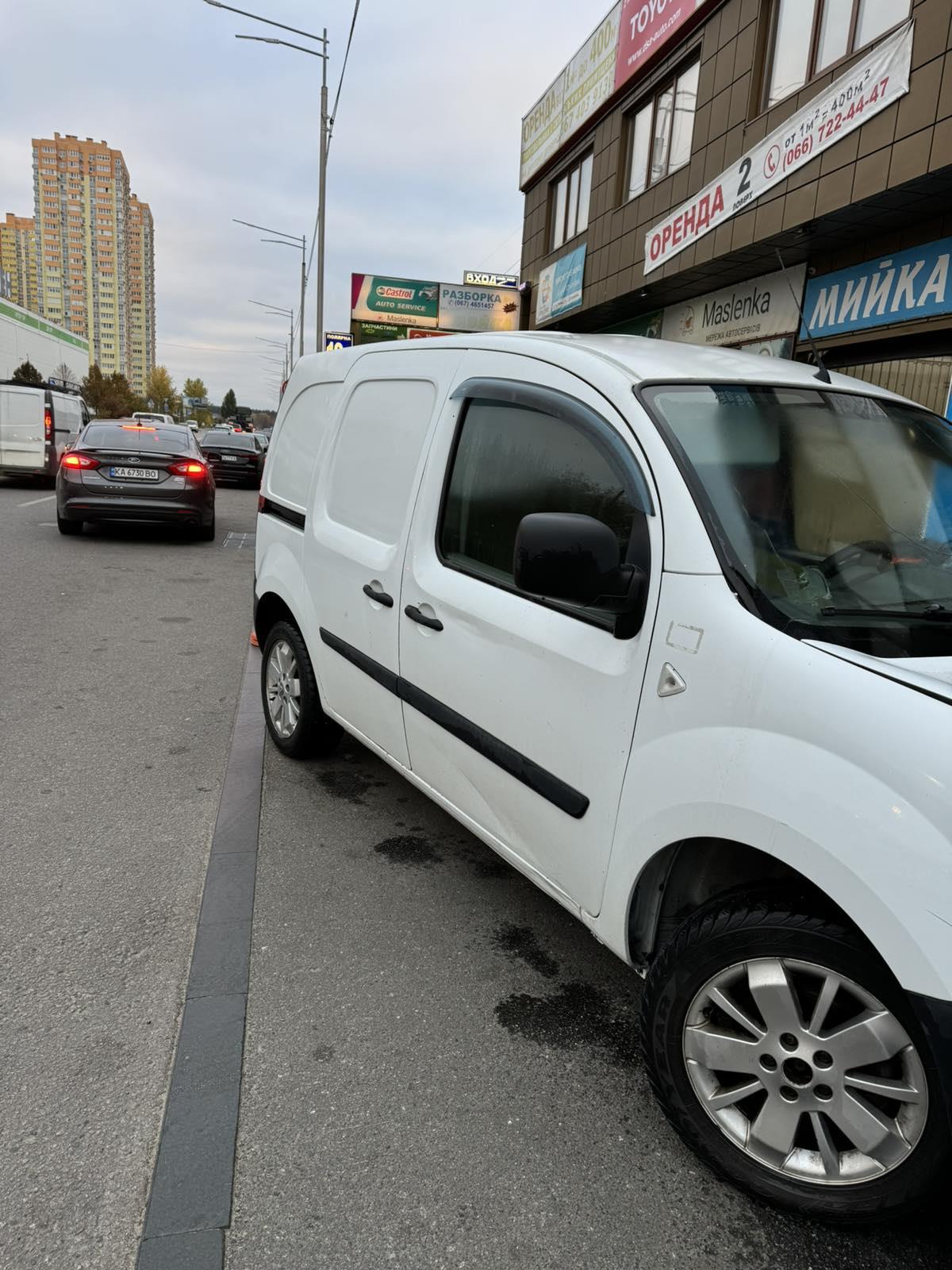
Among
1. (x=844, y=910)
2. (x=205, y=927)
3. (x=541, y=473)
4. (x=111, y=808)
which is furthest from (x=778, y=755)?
(x=111, y=808)

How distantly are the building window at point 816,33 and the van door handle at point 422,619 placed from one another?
25.6 feet

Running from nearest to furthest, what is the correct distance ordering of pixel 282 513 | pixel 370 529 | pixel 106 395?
pixel 370 529
pixel 282 513
pixel 106 395

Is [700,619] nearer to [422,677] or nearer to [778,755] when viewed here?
[778,755]

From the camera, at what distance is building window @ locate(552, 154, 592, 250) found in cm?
1512

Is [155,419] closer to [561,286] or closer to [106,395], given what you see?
[561,286]

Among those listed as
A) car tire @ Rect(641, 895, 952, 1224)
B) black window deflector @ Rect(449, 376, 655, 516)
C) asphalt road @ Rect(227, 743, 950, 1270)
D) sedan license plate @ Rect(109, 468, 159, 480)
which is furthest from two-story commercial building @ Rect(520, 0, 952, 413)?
sedan license plate @ Rect(109, 468, 159, 480)

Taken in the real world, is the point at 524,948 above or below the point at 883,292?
below

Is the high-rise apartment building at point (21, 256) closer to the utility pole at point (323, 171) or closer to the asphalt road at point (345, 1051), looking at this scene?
the utility pole at point (323, 171)

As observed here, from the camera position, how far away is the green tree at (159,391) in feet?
398

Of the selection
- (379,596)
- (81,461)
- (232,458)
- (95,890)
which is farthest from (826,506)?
(232,458)

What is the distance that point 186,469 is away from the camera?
11602mm

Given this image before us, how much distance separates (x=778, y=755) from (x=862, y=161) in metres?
7.92

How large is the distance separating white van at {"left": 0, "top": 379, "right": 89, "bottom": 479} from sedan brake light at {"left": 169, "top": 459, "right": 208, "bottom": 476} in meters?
6.97

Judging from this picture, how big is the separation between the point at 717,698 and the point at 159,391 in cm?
13518
